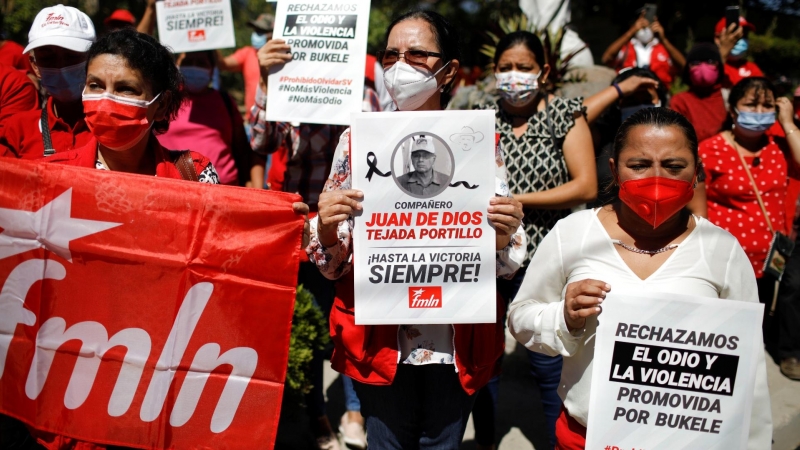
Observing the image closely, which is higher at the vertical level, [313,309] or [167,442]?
[313,309]

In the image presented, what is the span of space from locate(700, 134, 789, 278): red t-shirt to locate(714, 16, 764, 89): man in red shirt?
78.0 inches

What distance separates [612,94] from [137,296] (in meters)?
3.05

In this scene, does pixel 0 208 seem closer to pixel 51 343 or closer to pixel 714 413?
pixel 51 343

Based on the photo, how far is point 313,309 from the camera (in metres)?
4.20

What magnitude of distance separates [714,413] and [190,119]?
3.41 m

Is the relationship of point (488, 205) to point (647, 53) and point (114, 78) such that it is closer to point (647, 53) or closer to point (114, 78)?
point (114, 78)

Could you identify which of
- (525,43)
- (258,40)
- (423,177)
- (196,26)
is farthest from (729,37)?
(423,177)

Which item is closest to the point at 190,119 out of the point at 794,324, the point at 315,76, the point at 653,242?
the point at 315,76

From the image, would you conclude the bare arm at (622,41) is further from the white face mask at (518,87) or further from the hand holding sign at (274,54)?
the hand holding sign at (274,54)

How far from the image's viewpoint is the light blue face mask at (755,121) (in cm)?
482

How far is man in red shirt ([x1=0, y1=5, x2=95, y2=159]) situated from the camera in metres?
3.23

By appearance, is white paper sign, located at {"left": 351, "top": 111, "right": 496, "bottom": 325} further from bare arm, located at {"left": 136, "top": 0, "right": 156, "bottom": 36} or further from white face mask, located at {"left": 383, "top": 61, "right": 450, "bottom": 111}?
bare arm, located at {"left": 136, "top": 0, "right": 156, "bottom": 36}

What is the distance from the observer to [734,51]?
22.6 ft

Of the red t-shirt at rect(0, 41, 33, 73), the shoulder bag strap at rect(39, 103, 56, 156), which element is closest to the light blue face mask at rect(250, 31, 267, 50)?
the red t-shirt at rect(0, 41, 33, 73)
